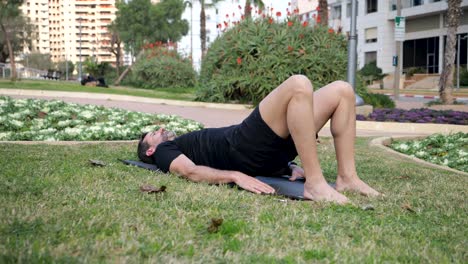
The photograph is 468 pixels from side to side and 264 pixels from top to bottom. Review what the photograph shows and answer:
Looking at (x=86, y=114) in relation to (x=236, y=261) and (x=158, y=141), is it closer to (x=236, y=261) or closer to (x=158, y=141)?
(x=158, y=141)

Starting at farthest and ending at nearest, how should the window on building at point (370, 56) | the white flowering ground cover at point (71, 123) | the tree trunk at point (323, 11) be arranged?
the window on building at point (370, 56) < the tree trunk at point (323, 11) < the white flowering ground cover at point (71, 123)

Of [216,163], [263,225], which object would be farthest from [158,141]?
[263,225]

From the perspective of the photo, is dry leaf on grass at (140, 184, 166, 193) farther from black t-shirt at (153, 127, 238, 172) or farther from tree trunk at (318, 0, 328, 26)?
tree trunk at (318, 0, 328, 26)

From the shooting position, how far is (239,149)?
15.6 feet

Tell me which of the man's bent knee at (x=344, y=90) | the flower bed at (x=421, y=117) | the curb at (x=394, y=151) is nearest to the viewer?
the man's bent knee at (x=344, y=90)

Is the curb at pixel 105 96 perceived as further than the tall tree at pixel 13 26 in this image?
No

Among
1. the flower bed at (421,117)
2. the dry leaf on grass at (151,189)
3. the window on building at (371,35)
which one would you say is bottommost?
the flower bed at (421,117)

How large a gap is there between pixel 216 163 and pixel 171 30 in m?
55.4

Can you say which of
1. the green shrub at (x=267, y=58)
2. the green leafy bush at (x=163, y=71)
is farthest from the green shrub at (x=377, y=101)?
the green leafy bush at (x=163, y=71)

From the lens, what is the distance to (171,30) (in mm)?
59312

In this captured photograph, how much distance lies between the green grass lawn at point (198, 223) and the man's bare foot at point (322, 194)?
13 cm

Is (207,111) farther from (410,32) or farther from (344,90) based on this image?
(410,32)

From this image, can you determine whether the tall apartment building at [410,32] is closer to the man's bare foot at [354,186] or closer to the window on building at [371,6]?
the window on building at [371,6]

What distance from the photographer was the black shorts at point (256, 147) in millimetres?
4605
